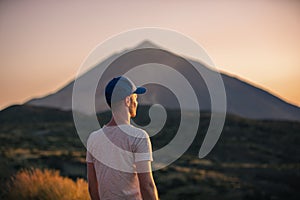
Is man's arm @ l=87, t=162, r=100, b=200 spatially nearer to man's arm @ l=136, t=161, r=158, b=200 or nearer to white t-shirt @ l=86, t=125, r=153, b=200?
white t-shirt @ l=86, t=125, r=153, b=200

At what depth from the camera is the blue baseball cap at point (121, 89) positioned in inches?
119

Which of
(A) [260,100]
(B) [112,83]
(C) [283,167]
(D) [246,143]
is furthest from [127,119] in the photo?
(A) [260,100]

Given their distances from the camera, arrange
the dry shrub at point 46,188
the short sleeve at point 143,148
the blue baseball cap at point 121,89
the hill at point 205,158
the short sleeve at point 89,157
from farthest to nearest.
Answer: the hill at point 205,158 → the dry shrub at point 46,188 → the short sleeve at point 89,157 → the blue baseball cap at point 121,89 → the short sleeve at point 143,148

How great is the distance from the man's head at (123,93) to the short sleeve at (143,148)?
0.28 m

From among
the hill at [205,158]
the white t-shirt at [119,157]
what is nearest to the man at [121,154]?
the white t-shirt at [119,157]

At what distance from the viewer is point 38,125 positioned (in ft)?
175

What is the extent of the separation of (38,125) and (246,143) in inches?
856

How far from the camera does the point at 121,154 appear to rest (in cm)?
294

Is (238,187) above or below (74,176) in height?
below

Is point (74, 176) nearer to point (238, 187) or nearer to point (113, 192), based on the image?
point (238, 187)

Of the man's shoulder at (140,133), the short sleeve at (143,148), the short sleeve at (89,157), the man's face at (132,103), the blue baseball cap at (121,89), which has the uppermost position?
the blue baseball cap at (121,89)

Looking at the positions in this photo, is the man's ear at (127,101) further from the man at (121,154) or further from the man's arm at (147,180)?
the man's arm at (147,180)

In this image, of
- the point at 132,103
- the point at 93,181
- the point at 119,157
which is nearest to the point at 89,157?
the point at 93,181

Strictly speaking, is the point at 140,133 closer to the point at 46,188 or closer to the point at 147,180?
the point at 147,180
